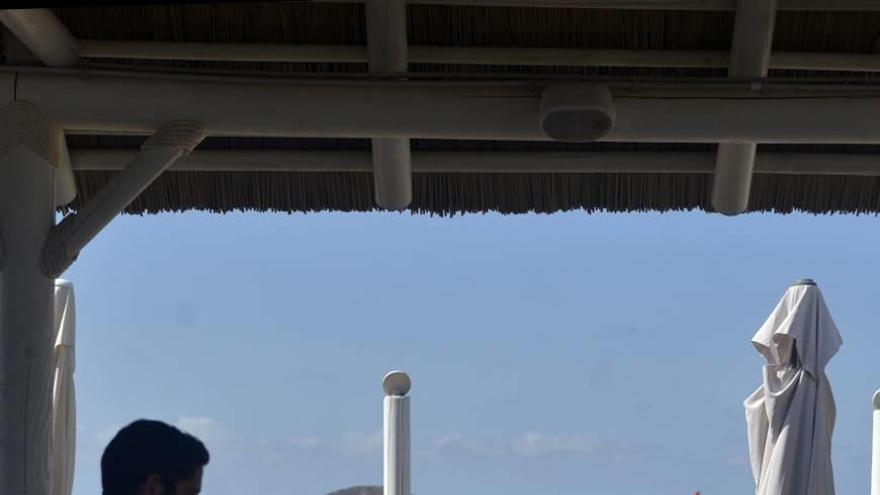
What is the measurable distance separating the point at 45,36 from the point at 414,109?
1197 millimetres

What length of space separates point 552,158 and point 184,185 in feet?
4.57

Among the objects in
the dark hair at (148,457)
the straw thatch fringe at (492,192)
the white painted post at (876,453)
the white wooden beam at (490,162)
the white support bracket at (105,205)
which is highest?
the white wooden beam at (490,162)

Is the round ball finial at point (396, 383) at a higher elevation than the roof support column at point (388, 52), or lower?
lower

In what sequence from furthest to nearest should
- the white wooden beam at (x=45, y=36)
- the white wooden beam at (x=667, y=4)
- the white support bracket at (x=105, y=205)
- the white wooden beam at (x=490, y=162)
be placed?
the white wooden beam at (x=490, y=162), the white wooden beam at (x=667, y=4), the white support bracket at (x=105, y=205), the white wooden beam at (x=45, y=36)

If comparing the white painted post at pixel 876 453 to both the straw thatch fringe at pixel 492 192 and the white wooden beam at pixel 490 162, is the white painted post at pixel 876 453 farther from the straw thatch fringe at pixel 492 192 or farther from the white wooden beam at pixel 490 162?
the white wooden beam at pixel 490 162

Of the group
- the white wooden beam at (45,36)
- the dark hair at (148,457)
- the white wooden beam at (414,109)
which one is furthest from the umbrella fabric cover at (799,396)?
the dark hair at (148,457)

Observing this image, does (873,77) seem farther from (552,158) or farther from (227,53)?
(227,53)

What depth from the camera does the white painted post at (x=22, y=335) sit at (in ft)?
16.3

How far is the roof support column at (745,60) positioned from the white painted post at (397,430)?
56.6 inches

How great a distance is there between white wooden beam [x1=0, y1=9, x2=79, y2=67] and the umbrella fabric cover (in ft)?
8.72

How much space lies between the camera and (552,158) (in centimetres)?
607

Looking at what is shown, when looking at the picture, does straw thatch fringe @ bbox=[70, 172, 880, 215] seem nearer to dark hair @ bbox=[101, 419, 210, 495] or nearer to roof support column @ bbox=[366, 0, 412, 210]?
roof support column @ bbox=[366, 0, 412, 210]

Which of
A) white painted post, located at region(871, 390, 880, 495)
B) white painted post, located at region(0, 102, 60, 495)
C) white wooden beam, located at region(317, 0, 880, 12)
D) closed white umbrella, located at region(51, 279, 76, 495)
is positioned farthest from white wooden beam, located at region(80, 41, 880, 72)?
white painted post, located at region(871, 390, 880, 495)

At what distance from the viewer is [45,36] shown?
5137 millimetres
